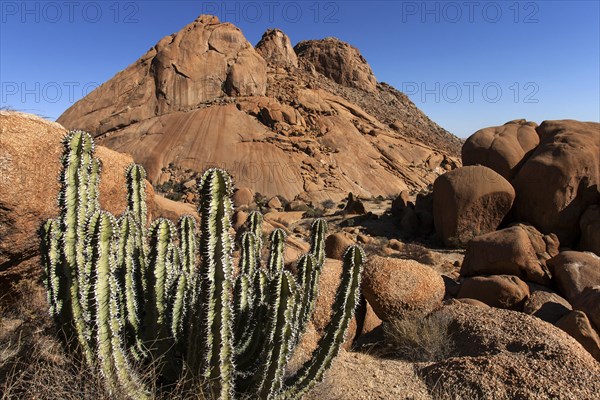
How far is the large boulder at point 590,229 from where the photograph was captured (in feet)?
43.4

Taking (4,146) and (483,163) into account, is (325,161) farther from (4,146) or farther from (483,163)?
(4,146)

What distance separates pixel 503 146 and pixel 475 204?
3.40m

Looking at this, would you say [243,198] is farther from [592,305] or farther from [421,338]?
[592,305]

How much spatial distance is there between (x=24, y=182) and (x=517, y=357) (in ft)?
20.6

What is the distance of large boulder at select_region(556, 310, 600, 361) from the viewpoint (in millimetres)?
6137

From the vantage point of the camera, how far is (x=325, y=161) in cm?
3067

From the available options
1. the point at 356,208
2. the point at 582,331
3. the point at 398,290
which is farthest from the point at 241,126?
the point at 582,331

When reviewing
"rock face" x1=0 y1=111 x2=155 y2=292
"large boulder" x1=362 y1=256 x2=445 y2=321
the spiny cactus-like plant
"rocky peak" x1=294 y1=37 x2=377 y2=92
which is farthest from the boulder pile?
"rocky peak" x1=294 y1=37 x2=377 y2=92

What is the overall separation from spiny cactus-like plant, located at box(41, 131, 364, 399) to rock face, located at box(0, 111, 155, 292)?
2027 mm

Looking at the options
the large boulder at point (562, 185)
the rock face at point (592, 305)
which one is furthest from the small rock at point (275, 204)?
the rock face at point (592, 305)

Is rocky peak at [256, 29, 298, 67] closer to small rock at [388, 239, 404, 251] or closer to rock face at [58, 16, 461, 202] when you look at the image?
rock face at [58, 16, 461, 202]

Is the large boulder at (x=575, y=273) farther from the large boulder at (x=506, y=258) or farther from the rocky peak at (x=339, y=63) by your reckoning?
the rocky peak at (x=339, y=63)

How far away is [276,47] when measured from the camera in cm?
5247

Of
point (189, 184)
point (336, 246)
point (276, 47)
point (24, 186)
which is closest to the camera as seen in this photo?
point (24, 186)
